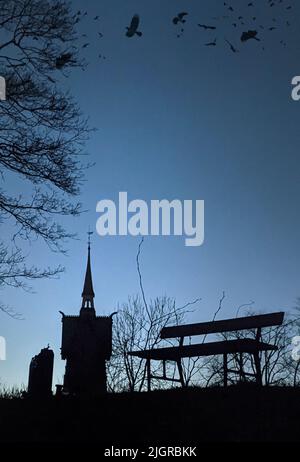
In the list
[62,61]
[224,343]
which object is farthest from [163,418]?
[62,61]

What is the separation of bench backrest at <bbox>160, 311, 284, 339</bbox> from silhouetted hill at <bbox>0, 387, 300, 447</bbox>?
1.67m

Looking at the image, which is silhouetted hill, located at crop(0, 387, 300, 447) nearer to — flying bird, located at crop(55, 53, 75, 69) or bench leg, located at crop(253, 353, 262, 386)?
bench leg, located at crop(253, 353, 262, 386)

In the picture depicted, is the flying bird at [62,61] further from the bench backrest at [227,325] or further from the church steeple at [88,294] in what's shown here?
the church steeple at [88,294]

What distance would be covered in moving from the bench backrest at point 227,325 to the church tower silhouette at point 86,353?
5.23 feet

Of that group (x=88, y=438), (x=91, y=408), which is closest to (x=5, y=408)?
(x=91, y=408)

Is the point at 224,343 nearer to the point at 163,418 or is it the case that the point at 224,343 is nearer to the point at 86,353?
the point at 163,418

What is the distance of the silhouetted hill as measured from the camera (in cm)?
644

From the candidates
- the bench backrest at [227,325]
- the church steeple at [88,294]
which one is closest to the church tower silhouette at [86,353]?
the bench backrest at [227,325]

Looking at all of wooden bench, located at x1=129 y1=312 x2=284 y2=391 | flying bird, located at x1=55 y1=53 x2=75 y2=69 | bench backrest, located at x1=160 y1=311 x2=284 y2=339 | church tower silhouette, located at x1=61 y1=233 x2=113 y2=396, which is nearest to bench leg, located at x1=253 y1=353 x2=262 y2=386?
wooden bench, located at x1=129 y1=312 x2=284 y2=391

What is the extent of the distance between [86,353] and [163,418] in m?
13.7

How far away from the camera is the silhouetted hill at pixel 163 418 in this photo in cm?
644

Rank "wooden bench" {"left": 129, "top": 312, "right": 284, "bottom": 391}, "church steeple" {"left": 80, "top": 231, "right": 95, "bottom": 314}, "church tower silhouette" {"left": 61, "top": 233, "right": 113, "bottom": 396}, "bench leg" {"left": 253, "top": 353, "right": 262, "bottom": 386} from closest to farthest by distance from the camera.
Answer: "bench leg" {"left": 253, "top": 353, "right": 262, "bottom": 386} < "wooden bench" {"left": 129, "top": 312, "right": 284, "bottom": 391} < "church tower silhouette" {"left": 61, "top": 233, "right": 113, "bottom": 396} < "church steeple" {"left": 80, "top": 231, "right": 95, "bottom": 314}

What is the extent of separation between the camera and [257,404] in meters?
7.05

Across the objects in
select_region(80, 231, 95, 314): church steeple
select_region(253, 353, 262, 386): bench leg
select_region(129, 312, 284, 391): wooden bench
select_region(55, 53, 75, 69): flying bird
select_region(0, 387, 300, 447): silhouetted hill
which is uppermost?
select_region(80, 231, 95, 314): church steeple
